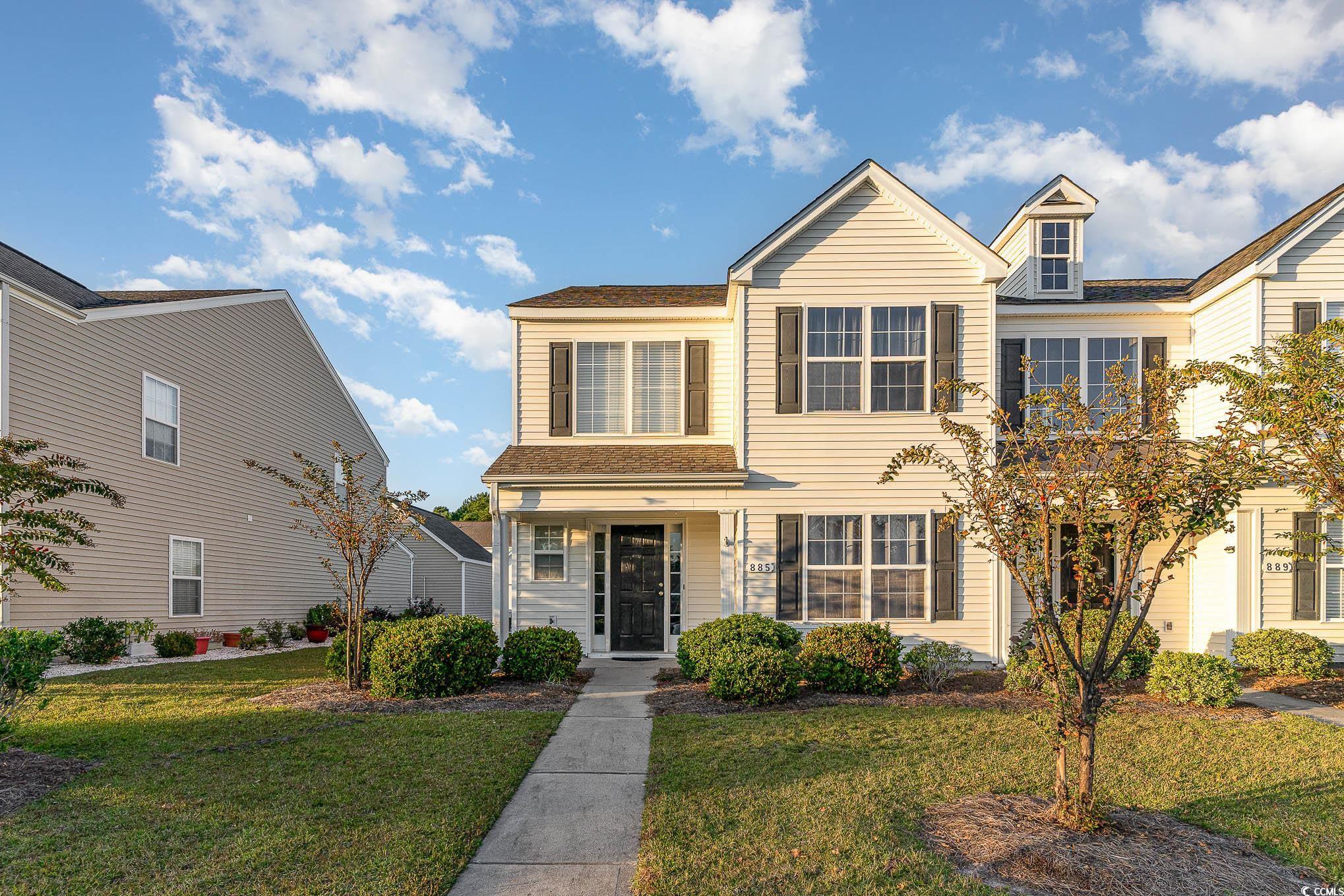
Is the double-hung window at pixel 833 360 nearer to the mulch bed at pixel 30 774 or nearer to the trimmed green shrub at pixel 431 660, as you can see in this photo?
the trimmed green shrub at pixel 431 660

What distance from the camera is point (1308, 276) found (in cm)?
1162

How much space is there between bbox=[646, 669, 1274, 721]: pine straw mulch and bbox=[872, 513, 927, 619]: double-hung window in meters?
1.52

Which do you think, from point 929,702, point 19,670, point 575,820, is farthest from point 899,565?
point 19,670

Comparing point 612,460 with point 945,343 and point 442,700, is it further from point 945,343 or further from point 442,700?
point 945,343

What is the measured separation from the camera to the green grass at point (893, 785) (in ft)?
14.8

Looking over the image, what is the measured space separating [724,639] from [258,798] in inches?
215

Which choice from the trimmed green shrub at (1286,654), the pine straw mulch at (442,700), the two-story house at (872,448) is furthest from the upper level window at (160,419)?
the trimmed green shrub at (1286,654)

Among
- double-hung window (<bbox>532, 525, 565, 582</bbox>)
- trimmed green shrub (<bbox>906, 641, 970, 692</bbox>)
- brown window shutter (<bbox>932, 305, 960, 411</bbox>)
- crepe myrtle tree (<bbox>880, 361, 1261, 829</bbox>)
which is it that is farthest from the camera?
double-hung window (<bbox>532, 525, 565, 582</bbox>)

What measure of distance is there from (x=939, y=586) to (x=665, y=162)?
8.68m

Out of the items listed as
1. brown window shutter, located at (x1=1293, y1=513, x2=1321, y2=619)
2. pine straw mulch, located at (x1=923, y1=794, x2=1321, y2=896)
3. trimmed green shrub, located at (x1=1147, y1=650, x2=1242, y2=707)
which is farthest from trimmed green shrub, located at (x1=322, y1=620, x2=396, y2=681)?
brown window shutter, located at (x1=1293, y1=513, x2=1321, y2=619)

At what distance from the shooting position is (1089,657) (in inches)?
389

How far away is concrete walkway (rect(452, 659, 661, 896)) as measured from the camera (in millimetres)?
4402

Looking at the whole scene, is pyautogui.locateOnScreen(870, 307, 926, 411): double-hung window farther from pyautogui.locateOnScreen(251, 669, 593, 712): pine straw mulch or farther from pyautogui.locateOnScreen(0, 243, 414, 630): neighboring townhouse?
pyautogui.locateOnScreen(0, 243, 414, 630): neighboring townhouse

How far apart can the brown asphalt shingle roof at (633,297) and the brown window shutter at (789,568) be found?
3.66m
